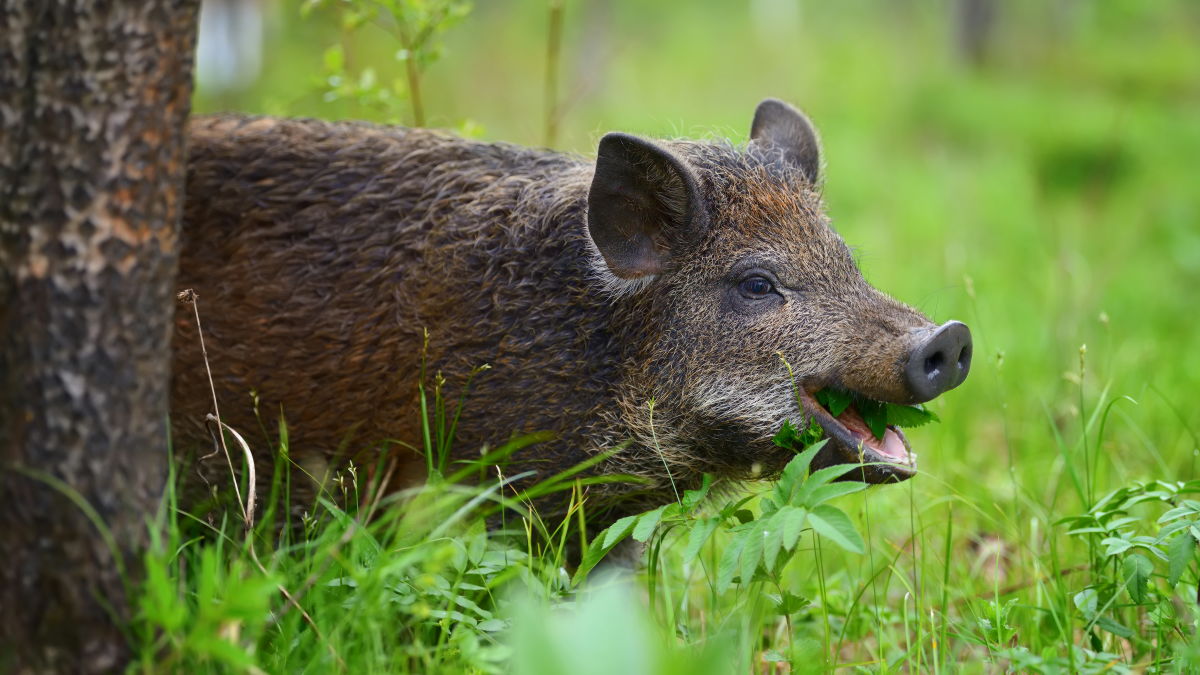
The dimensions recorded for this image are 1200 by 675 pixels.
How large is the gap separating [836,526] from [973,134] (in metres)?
13.0

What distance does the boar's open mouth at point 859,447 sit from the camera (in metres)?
3.12

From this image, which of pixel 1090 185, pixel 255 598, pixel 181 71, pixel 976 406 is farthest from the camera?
pixel 1090 185

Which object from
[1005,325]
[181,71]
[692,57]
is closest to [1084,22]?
[692,57]

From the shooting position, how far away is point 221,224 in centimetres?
380

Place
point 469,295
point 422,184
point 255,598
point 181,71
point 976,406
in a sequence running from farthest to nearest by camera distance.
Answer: point 976,406
point 422,184
point 469,295
point 181,71
point 255,598

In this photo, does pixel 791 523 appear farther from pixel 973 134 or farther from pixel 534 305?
pixel 973 134

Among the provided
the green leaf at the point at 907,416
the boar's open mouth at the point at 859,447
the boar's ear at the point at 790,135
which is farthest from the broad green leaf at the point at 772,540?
the boar's ear at the point at 790,135

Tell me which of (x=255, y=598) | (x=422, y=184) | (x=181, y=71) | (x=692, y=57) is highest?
(x=181, y=71)

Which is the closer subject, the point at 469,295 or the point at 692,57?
the point at 469,295

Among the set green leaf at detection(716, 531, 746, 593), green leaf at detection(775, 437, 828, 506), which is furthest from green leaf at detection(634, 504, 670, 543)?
green leaf at detection(775, 437, 828, 506)

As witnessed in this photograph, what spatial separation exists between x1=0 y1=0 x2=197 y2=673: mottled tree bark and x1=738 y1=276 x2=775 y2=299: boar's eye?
1.76 meters

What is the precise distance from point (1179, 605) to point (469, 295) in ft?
7.38

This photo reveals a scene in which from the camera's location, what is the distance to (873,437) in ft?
10.7

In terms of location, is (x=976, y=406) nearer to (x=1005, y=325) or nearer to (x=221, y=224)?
(x=1005, y=325)
